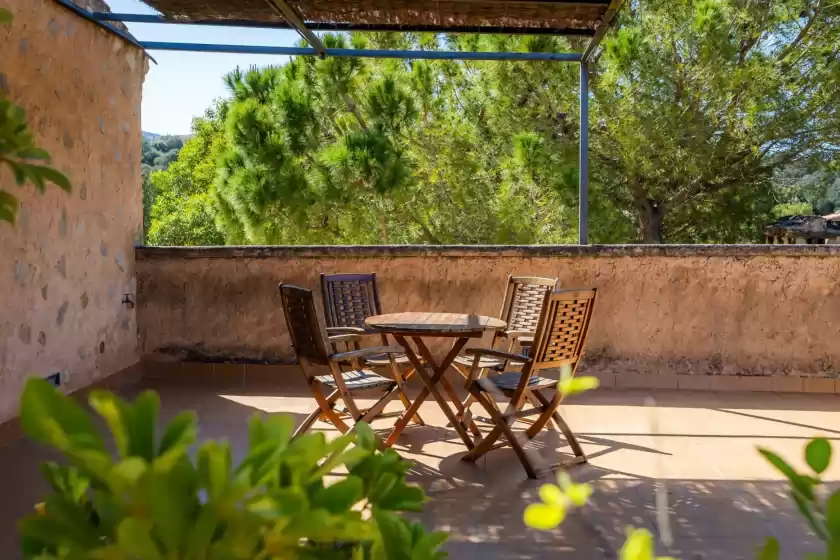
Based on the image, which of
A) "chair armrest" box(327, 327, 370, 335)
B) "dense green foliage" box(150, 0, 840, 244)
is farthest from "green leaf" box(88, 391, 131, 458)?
"dense green foliage" box(150, 0, 840, 244)

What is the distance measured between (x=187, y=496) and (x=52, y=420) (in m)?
0.06

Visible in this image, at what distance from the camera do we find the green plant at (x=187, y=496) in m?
0.32

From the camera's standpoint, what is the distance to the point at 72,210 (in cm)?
461

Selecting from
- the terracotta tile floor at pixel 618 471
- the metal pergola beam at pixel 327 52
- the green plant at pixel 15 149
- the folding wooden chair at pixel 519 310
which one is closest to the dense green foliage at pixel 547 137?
the metal pergola beam at pixel 327 52

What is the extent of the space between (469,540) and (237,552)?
2525 mm

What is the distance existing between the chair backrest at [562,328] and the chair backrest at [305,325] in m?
0.97

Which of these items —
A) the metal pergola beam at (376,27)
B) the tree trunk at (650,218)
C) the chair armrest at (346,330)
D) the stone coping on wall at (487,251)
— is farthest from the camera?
the tree trunk at (650,218)

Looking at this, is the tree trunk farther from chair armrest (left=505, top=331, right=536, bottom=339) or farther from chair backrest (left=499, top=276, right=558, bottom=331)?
chair armrest (left=505, top=331, right=536, bottom=339)

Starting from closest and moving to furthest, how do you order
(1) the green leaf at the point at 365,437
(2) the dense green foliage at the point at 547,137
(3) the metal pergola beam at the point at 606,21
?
(1) the green leaf at the point at 365,437 → (3) the metal pergola beam at the point at 606,21 → (2) the dense green foliage at the point at 547,137

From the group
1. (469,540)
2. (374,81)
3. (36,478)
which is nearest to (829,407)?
(469,540)

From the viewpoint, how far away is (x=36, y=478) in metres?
3.38

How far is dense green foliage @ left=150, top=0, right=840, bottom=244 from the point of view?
10898mm

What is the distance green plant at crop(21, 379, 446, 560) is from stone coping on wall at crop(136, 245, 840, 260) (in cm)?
504

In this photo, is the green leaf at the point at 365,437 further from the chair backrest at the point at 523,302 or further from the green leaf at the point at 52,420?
the chair backrest at the point at 523,302
